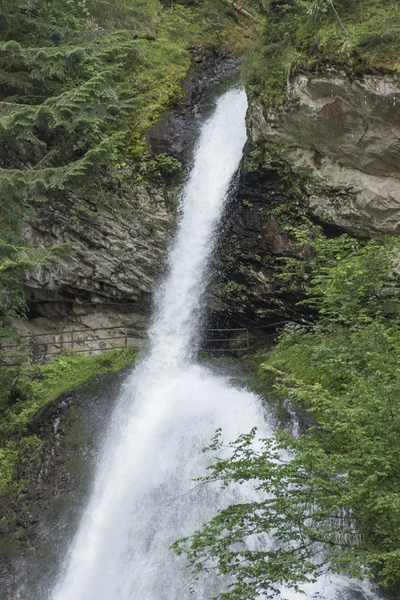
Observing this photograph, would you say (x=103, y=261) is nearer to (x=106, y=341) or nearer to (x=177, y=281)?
(x=177, y=281)

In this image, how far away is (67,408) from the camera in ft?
37.2

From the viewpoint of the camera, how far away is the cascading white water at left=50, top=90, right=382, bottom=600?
25.7 ft

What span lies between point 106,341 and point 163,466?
217 inches

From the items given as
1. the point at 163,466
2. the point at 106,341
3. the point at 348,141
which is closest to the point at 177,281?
the point at 106,341

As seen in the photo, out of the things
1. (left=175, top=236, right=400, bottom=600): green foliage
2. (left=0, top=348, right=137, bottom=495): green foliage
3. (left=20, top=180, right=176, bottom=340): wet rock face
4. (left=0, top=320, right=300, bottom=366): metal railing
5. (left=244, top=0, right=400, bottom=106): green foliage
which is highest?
(left=244, top=0, right=400, bottom=106): green foliage

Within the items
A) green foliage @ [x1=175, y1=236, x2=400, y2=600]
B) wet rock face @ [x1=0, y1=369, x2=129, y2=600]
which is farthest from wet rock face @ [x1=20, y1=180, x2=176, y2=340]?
green foliage @ [x1=175, y1=236, x2=400, y2=600]

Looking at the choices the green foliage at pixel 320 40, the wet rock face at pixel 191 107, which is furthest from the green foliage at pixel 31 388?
the green foliage at pixel 320 40

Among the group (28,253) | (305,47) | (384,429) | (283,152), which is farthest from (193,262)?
(384,429)

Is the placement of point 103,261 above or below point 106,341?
above

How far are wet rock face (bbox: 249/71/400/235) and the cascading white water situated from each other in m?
2.83

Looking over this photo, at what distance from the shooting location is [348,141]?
11492 millimetres

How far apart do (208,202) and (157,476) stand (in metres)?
7.56

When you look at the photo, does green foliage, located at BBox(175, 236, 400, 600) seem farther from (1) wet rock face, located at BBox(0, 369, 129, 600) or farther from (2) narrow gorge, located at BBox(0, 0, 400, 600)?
(1) wet rock face, located at BBox(0, 369, 129, 600)

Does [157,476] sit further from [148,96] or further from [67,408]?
[148,96]
